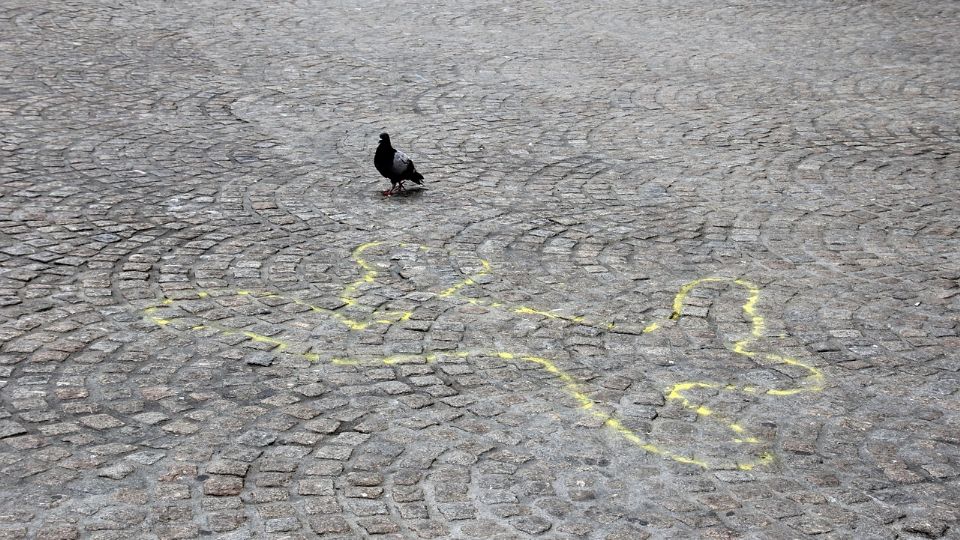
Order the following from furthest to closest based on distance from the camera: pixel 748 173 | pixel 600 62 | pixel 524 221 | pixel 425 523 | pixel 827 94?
1. pixel 600 62
2. pixel 827 94
3. pixel 748 173
4. pixel 524 221
5. pixel 425 523

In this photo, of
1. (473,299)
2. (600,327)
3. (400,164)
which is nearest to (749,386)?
(600,327)

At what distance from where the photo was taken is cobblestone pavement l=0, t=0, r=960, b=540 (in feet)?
17.2

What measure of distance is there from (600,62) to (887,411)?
A: 30.4 ft

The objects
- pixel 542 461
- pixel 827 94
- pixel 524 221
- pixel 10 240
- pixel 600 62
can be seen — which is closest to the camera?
pixel 542 461

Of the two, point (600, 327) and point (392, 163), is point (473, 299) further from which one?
point (392, 163)

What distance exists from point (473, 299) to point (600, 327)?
942 mm

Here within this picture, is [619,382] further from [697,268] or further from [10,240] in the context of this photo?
[10,240]

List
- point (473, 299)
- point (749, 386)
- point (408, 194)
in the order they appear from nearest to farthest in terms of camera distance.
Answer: point (749, 386) < point (473, 299) < point (408, 194)

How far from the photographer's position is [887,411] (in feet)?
19.9

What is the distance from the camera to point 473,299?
744 centimetres

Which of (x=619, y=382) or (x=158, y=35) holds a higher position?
(x=158, y=35)

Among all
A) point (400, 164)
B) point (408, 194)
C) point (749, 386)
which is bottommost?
point (749, 386)

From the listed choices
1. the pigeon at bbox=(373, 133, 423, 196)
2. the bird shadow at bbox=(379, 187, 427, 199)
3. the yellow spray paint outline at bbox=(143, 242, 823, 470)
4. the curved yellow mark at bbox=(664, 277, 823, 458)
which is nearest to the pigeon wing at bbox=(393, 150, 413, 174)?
the pigeon at bbox=(373, 133, 423, 196)

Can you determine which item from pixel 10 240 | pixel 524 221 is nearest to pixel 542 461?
A: pixel 524 221
